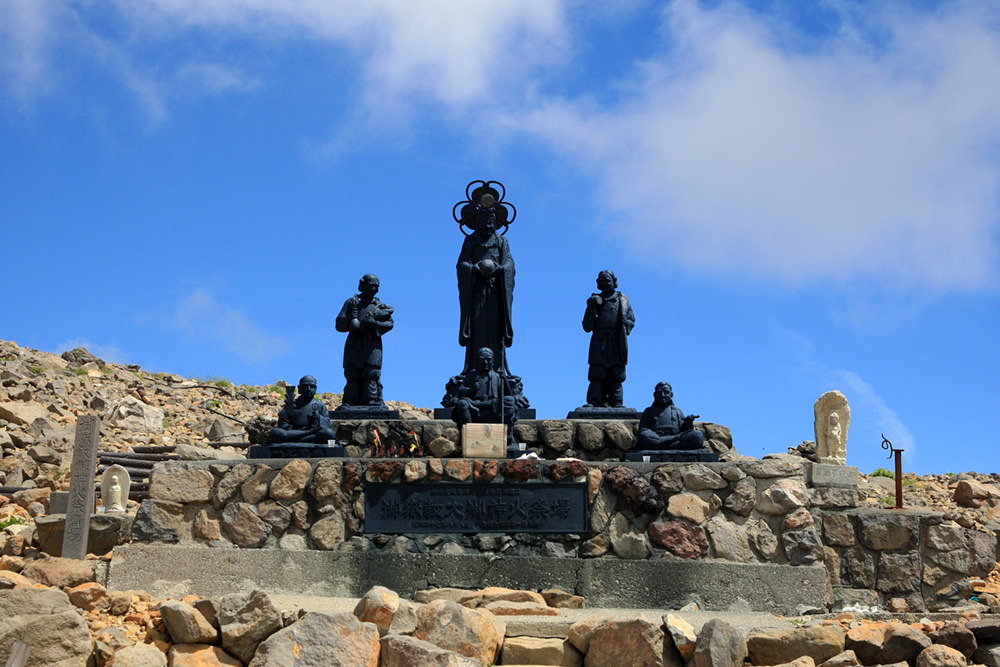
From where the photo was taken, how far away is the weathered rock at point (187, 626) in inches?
299

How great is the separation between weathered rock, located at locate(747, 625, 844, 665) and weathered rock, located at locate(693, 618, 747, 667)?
16 centimetres

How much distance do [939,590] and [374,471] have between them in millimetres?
5670

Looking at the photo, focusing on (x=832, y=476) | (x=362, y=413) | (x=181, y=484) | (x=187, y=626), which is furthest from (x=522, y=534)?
(x=362, y=413)

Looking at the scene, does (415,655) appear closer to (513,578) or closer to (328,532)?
(513,578)

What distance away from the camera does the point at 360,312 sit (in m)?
13.2

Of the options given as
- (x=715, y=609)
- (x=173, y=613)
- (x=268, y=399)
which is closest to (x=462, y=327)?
(x=715, y=609)

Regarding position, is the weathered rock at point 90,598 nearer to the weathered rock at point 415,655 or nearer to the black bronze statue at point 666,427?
the weathered rock at point 415,655

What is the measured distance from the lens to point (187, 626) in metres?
7.57

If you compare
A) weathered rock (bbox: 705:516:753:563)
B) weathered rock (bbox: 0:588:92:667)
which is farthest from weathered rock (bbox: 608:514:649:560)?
weathered rock (bbox: 0:588:92:667)

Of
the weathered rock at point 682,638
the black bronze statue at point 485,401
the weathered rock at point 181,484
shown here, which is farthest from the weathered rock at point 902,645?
the weathered rock at point 181,484

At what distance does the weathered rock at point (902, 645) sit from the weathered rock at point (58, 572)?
621 centimetres

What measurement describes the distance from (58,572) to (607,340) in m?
6.73

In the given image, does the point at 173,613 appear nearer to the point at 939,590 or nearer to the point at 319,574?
the point at 319,574

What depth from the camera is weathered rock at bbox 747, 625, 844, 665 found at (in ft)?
24.9
